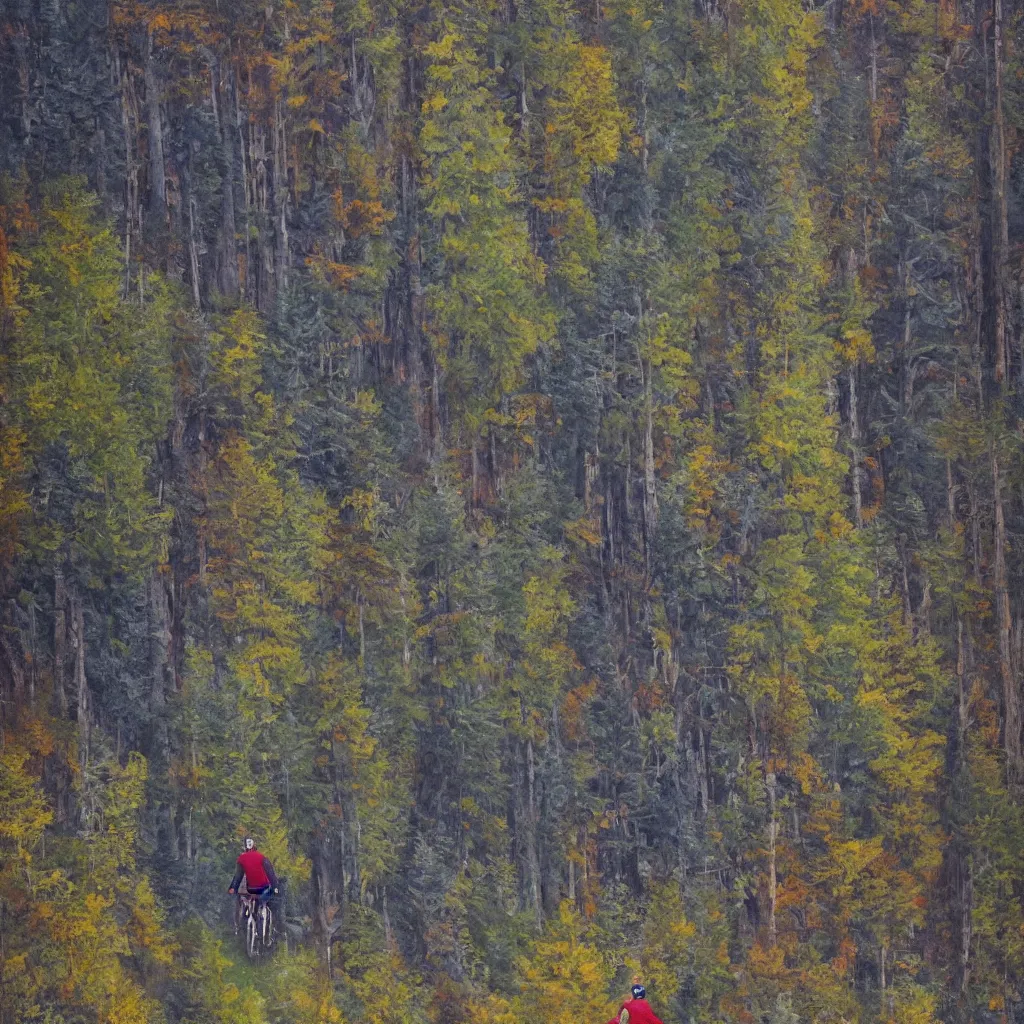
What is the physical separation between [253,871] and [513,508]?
25.6 feet

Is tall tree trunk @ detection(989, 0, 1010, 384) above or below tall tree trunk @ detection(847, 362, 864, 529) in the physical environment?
above

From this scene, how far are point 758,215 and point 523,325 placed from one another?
4.41m

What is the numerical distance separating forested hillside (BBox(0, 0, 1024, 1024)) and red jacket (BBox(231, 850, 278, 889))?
9.34 feet

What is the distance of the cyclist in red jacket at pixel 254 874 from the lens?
28.6m

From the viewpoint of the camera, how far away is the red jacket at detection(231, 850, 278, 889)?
28.6 metres

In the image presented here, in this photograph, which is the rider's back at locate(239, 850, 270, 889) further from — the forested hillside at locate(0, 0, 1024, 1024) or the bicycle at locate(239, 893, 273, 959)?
the forested hillside at locate(0, 0, 1024, 1024)

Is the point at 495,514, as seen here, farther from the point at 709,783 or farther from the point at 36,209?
the point at 36,209

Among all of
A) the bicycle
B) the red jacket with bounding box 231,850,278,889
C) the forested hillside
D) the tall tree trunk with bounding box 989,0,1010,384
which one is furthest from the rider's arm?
the tall tree trunk with bounding box 989,0,1010,384

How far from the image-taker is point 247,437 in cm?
3241

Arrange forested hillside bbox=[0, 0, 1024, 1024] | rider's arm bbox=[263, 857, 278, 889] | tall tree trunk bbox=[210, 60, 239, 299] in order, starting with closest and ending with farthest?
rider's arm bbox=[263, 857, 278, 889] < forested hillside bbox=[0, 0, 1024, 1024] < tall tree trunk bbox=[210, 60, 239, 299]

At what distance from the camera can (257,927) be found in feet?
105

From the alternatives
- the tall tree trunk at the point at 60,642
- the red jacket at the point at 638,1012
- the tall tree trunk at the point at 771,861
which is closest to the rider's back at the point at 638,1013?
the red jacket at the point at 638,1012

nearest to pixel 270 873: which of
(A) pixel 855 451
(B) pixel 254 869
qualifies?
(B) pixel 254 869

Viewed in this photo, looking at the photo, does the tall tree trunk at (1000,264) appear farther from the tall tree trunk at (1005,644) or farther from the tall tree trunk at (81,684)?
the tall tree trunk at (81,684)
